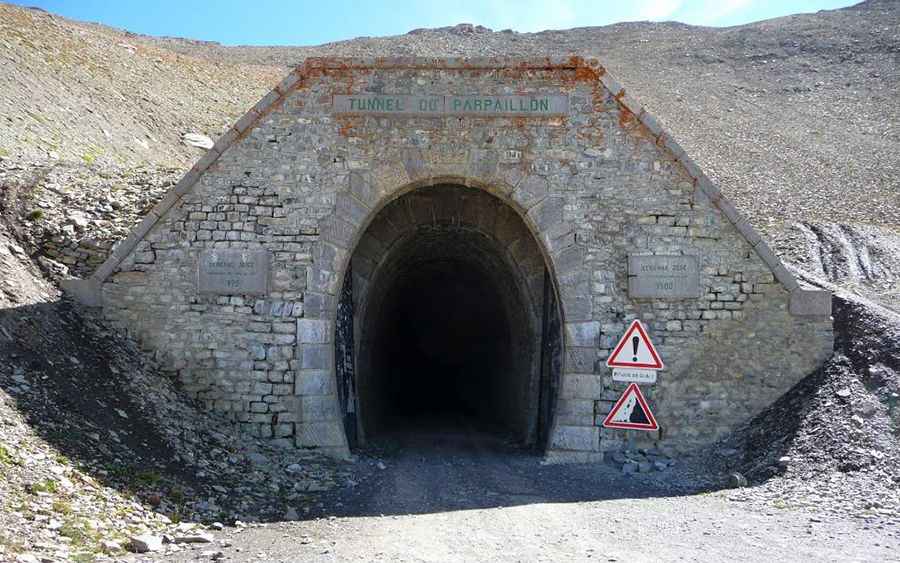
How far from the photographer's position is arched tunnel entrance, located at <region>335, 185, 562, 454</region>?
13.0 metres

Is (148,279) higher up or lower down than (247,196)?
lower down

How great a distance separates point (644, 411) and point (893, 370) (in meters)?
3.28

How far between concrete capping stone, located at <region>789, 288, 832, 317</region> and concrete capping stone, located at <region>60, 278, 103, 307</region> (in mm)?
9356

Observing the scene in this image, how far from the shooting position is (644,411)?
31.5 ft

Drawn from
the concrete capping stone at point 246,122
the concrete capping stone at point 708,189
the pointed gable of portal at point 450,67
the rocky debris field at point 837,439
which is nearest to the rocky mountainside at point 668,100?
the pointed gable of portal at point 450,67

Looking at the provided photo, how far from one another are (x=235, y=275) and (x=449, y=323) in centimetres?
A: 1123

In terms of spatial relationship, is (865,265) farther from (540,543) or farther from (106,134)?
(106,134)

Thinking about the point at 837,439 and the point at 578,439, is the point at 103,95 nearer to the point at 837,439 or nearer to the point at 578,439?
the point at 578,439

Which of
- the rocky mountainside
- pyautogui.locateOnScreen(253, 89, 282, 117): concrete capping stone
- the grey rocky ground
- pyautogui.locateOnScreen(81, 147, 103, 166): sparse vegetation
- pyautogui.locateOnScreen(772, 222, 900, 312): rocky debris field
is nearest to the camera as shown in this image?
the grey rocky ground

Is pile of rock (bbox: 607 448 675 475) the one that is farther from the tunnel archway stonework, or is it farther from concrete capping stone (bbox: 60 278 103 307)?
concrete capping stone (bbox: 60 278 103 307)

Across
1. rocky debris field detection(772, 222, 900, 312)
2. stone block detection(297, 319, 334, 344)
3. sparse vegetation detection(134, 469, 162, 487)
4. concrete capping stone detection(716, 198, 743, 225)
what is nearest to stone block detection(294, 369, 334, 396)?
stone block detection(297, 319, 334, 344)

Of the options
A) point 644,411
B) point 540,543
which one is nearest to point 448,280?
point 644,411

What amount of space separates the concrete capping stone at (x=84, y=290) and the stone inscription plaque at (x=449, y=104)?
4.05 metres

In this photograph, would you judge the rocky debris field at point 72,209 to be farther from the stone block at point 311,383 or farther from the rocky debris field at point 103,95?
the stone block at point 311,383
